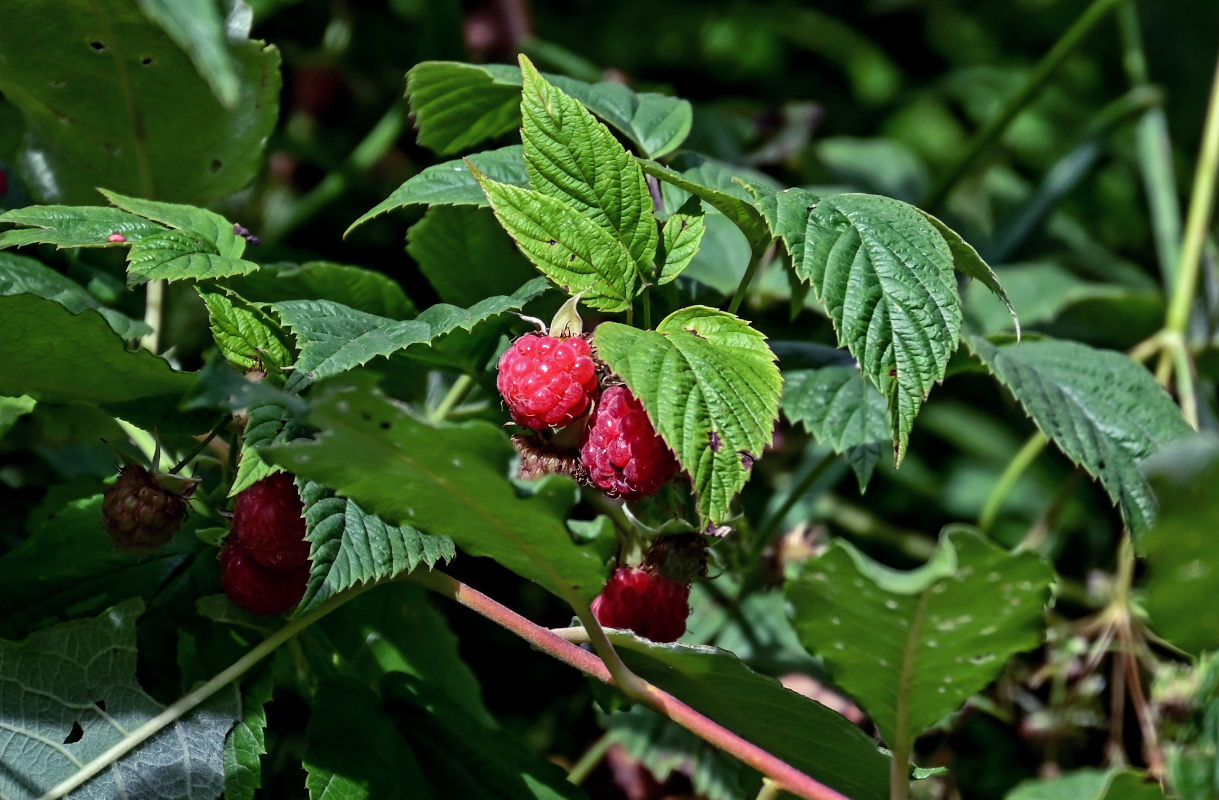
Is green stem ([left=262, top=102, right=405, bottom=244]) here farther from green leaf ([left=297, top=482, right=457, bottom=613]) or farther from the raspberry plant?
green leaf ([left=297, top=482, right=457, bottom=613])

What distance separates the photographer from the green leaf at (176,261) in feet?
1.97

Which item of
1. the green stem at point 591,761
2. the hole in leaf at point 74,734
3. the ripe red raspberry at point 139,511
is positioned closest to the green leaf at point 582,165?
the ripe red raspberry at point 139,511

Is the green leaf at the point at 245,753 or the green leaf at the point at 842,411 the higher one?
the green leaf at the point at 842,411

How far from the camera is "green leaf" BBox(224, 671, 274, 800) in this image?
63cm

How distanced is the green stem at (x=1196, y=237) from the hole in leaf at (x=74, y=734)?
110cm

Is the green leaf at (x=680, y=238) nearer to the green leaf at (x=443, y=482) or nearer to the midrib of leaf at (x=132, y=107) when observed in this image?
the green leaf at (x=443, y=482)

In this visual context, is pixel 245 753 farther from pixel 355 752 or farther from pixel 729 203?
pixel 729 203

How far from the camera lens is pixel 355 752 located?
2.15 ft

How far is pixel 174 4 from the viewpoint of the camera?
1.36 feet

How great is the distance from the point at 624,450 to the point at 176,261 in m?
0.27

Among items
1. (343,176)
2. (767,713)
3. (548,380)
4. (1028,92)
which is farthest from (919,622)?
(343,176)

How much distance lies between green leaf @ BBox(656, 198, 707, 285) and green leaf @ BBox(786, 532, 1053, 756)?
19 centimetres

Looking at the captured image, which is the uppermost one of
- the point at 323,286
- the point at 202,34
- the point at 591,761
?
the point at 202,34

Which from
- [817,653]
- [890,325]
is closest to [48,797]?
[817,653]
